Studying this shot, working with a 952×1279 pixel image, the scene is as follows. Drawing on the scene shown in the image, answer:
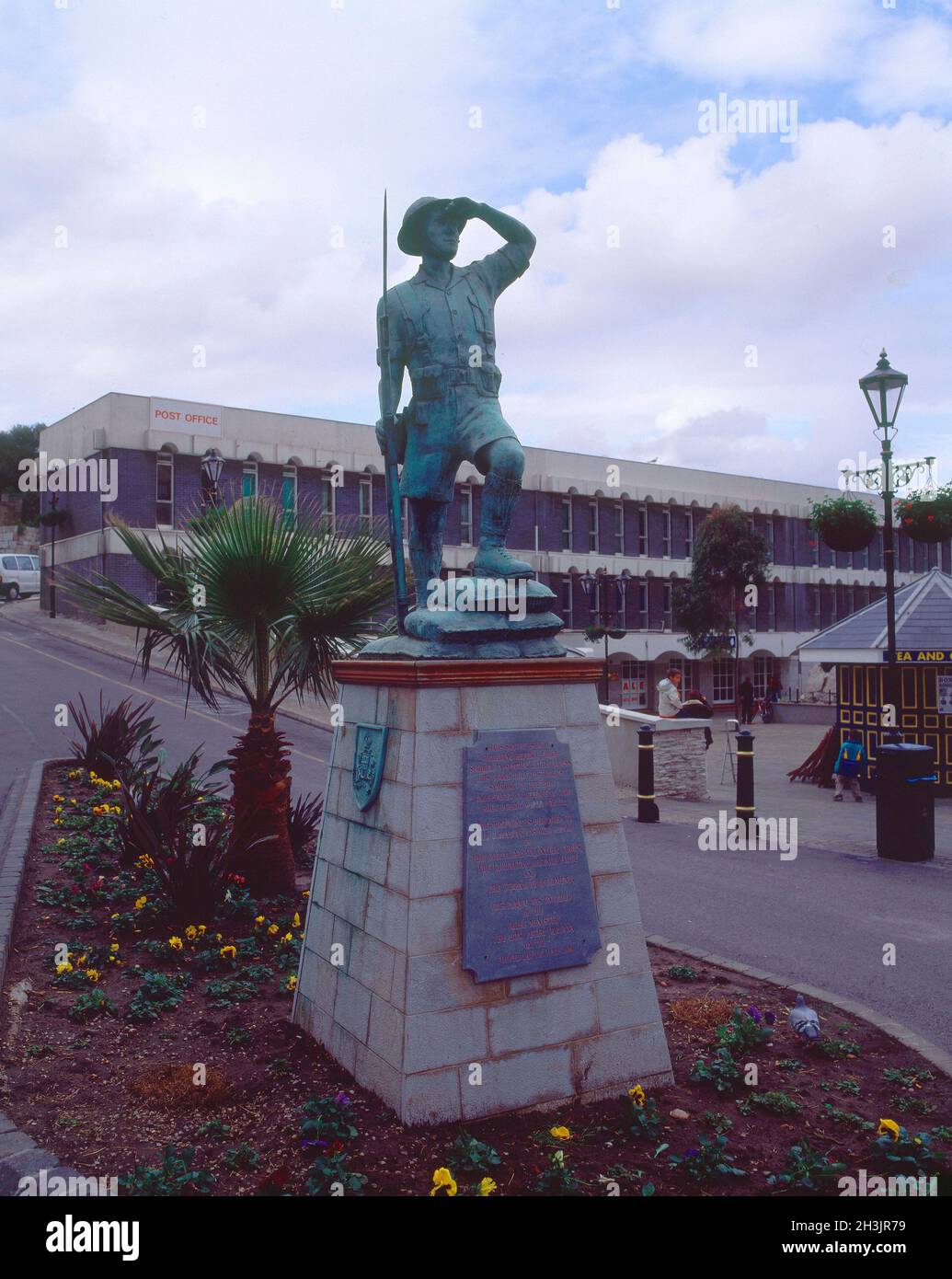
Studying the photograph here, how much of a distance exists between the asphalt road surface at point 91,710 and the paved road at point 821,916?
12.8 feet

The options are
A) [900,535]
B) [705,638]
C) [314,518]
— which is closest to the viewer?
[314,518]

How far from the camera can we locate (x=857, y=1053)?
197 inches

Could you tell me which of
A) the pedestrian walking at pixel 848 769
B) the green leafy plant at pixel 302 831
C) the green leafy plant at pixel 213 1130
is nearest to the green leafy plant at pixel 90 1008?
the green leafy plant at pixel 213 1130

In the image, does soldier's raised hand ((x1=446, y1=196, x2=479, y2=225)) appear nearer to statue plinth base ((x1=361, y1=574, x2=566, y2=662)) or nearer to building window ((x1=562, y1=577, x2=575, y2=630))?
statue plinth base ((x1=361, y1=574, x2=566, y2=662))

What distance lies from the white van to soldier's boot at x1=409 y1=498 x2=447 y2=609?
1559 inches

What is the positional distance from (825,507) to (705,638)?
13481 mm

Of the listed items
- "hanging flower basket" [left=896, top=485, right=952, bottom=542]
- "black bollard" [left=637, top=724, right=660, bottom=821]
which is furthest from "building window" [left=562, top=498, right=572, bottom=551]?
"black bollard" [left=637, top=724, right=660, bottom=821]

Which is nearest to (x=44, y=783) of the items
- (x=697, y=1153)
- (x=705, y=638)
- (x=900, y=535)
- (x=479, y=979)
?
(x=479, y=979)

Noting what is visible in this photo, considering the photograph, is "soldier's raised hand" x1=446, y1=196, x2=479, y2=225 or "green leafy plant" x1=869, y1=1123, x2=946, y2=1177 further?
"soldier's raised hand" x1=446, y1=196, x2=479, y2=225

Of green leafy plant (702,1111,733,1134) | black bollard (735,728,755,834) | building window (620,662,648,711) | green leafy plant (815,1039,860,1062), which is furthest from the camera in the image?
building window (620,662,648,711)

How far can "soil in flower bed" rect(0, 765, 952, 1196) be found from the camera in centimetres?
376

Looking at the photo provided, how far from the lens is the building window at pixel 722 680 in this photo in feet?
132
